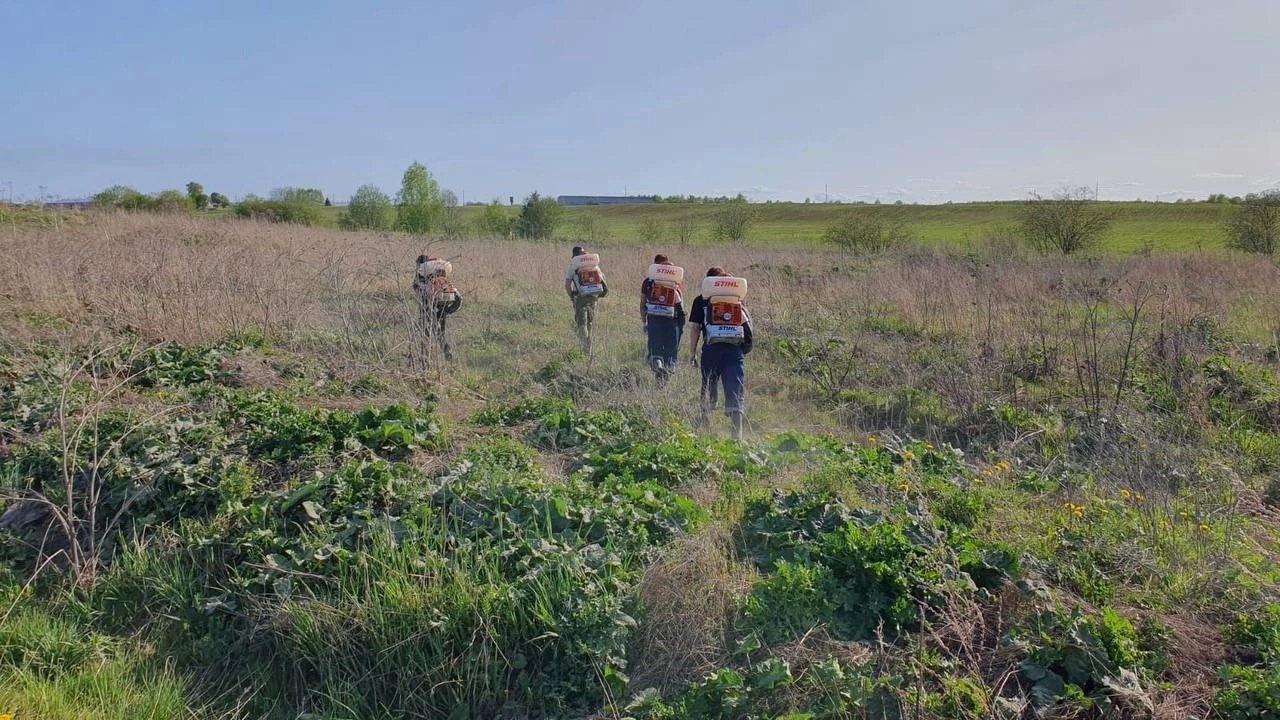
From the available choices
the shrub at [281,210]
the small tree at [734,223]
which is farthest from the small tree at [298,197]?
the small tree at [734,223]

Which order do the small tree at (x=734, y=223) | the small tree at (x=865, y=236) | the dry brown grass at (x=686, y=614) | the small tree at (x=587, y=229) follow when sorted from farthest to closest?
the small tree at (x=587, y=229)
the small tree at (x=734, y=223)
the small tree at (x=865, y=236)
the dry brown grass at (x=686, y=614)

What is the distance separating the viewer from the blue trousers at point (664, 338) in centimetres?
898

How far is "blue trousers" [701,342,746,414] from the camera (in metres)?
7.34

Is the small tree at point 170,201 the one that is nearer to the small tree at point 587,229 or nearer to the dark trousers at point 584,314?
the small tree at point 587,229

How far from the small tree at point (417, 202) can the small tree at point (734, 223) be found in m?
15.8

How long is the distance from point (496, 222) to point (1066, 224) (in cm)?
2574

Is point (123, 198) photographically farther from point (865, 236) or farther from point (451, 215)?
point (865, 236)

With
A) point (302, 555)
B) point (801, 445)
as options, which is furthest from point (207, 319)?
point (801, 445)

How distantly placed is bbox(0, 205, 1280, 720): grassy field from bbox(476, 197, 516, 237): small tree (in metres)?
29.8

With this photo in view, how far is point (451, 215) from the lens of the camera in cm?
3925

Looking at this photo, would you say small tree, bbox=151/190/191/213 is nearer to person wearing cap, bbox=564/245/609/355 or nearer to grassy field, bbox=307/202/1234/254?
grassy field, bbox=307/202/1234/254

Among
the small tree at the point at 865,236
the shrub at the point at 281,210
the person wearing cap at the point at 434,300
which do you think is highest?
the shrub at the point at 281,210

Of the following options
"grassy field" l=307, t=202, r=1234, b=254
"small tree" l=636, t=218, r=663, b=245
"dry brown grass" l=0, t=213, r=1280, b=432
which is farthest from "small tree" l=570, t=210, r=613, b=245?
"dry brown grass" l=0, t=213, r=1280, b=432

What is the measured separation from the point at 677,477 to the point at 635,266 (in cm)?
1530
